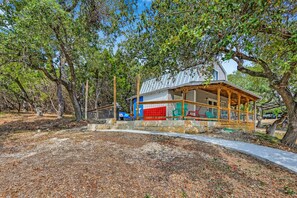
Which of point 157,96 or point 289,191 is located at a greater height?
point 157,96

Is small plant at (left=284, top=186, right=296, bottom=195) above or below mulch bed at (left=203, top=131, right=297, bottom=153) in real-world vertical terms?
below

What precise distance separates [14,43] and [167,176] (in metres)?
8.29

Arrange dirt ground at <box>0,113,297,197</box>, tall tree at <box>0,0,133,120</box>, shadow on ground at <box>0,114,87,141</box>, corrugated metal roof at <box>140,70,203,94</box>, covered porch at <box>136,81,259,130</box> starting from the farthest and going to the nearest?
1. corrugated metal roof at <box>140,70,203,94</box>
2. covered porch at <box>136,81,259,130</box>
3. shadow on ground at <box>0,114,87,141</box>
4. tall tree at <box>0,0,133,120</box>
5. dirt ground at <box>0,113,297,197</box>

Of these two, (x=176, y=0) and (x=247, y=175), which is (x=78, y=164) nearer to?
(x=247, y=175)

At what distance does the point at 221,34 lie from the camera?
3746 mm

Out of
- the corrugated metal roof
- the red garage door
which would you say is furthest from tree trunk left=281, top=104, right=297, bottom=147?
the red garage door

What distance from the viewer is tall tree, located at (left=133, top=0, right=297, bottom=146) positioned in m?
3.20

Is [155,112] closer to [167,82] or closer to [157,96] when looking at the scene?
[157,96]

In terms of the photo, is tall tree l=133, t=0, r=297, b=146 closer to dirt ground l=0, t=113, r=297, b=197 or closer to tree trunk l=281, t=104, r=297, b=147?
tree trunk l=281, t=104, r=297, b=147

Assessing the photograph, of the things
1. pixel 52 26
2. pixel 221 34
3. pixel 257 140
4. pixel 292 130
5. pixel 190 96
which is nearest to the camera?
pixel 221 34

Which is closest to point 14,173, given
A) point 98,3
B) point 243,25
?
point 243,25

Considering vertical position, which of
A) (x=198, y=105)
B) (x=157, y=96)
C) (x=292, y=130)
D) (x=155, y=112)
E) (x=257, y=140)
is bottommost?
(x=257, y=140)

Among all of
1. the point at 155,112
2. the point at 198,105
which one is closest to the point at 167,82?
the point at 155,112

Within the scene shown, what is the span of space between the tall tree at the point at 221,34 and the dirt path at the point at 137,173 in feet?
7.44
